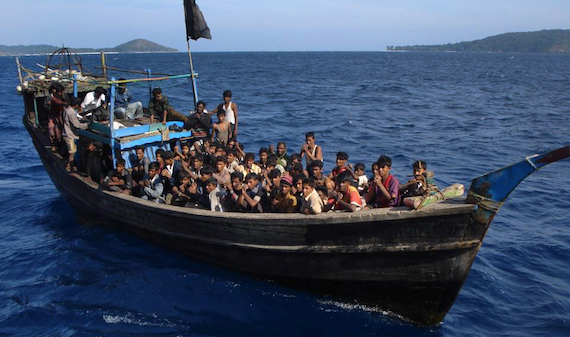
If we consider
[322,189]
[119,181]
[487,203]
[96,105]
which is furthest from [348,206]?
[96,105]

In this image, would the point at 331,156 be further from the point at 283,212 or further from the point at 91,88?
the point at 283,212

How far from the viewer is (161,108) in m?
9.92

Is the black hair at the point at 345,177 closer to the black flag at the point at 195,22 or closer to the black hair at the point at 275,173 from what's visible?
the black hair at the point at 275,173

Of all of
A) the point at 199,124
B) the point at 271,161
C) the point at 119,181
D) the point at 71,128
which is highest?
the point at 199,124

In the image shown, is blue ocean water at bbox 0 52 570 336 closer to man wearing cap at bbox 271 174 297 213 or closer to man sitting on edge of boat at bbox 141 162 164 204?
man sitting on edge of boat at bbox 141 162 164 204

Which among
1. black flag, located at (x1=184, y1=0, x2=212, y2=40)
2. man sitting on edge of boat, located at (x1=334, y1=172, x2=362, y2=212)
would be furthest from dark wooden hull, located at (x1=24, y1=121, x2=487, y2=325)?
black flag, located at (x1=184, y1=0, x2=212, y2=40)

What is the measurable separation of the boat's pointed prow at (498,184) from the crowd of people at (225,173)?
0.73 metres

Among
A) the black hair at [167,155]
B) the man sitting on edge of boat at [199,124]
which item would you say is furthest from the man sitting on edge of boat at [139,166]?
the man sitting on edge of boat at [199,124]

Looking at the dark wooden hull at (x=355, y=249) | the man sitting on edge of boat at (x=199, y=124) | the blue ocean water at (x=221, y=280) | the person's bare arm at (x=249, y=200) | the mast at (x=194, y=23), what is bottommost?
the blue ocean water at (x=221, y=280)

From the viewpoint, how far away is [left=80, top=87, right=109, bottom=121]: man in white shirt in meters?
9.98

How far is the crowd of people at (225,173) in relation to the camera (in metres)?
6.73

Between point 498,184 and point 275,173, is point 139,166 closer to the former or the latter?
point 275,173

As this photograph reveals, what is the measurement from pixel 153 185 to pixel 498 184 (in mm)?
5799

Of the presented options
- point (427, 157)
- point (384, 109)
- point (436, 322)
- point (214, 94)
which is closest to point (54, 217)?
point (436, 322)
